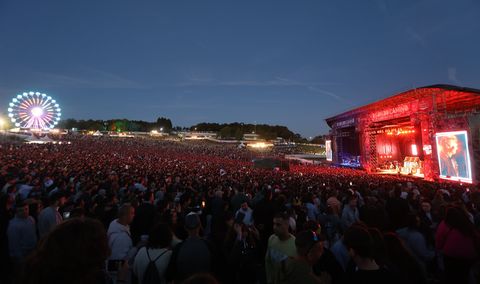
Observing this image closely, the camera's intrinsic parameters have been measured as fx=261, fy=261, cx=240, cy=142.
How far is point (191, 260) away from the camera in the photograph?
2.87m

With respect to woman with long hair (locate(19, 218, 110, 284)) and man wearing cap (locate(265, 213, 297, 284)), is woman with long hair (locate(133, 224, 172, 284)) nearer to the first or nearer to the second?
man wearing cap (locate(265, 213, 297, 284))

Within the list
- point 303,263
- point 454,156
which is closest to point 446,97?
point 454,156

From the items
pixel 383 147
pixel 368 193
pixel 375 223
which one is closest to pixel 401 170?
pixel 383 147

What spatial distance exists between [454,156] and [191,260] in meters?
19.9

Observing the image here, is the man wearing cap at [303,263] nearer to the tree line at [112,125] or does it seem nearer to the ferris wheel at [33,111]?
the ferris wheel at [33,111]

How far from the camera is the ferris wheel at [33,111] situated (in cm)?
4250

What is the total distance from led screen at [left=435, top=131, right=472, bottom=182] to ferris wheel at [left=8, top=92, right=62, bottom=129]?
55.0 metres

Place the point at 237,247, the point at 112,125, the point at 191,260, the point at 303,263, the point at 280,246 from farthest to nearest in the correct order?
the point at 112,125
the point at 237,247
the point at 280,246
the point at 191,260
the point at 303,263

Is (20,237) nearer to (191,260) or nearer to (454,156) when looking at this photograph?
(191,260)

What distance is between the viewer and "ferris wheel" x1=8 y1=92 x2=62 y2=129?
42500mm

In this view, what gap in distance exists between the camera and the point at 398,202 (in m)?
4.48

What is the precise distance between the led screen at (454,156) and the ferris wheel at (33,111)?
2164 inches

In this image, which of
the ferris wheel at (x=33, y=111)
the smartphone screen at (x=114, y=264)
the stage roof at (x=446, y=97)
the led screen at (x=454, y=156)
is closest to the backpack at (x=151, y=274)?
the smartphone screen at (x=114, y=264)

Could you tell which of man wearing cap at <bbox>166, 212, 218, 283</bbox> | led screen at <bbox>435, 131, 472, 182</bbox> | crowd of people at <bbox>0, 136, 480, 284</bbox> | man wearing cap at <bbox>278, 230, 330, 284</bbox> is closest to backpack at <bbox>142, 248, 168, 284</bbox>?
crowd of people at <bbox>0, 136, 480, 284</bbox>
